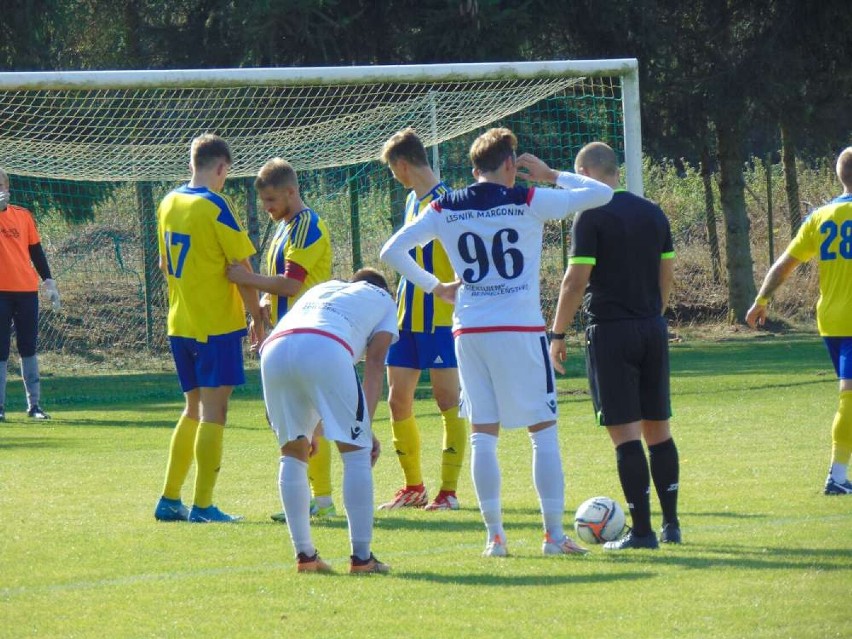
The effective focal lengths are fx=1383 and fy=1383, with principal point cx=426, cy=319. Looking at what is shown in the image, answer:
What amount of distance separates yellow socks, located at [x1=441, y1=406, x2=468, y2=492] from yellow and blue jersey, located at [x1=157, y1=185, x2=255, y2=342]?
4.74ft

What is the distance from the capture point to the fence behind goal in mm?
10047

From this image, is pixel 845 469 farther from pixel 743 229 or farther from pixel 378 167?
pixel 743 229

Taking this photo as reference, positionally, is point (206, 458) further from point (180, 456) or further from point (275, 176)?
point (275, 176)

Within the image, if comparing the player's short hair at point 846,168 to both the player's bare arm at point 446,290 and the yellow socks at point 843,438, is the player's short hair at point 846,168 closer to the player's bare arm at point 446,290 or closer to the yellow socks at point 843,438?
the yellow socks at point 843,438

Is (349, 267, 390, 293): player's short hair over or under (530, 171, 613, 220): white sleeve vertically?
under

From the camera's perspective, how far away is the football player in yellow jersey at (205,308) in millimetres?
7777

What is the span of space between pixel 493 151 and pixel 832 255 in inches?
116

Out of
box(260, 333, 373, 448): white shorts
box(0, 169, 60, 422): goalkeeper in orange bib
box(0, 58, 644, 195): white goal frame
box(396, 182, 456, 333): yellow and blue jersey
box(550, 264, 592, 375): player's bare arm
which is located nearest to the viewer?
box(260, 333, 373, 448): white shorts

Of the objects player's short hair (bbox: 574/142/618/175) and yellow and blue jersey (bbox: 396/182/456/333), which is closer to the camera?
player's short hair (bbox: 574/142/618/175)

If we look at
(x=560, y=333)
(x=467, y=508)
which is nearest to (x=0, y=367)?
(x=467, y=508)

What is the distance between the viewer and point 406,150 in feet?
26.1

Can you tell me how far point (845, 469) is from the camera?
816 cm

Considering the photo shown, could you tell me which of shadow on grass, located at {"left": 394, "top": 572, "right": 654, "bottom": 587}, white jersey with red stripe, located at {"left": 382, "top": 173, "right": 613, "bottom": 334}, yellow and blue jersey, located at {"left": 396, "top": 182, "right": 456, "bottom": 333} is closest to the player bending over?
shadow on grass, located at {"left": 394, "top": 572, "right": 654, "bottom": 587}

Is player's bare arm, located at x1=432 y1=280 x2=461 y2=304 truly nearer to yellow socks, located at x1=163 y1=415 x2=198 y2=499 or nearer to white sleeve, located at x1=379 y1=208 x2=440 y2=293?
white sleeve, located at x1=379 y1=208 x2=440 y2=293
